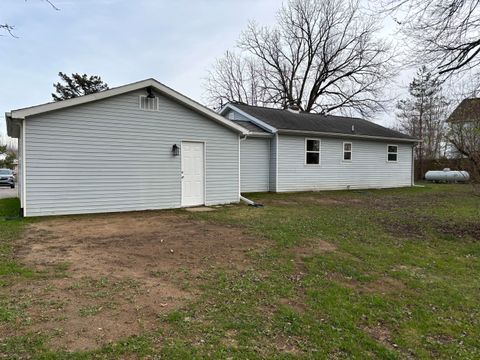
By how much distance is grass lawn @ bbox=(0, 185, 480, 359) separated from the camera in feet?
9.18

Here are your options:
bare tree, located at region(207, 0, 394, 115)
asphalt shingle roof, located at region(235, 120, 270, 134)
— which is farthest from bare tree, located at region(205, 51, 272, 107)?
asphalt shingle roof, located at region(235, 120, 270, 134)

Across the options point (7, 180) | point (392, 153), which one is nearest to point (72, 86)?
point (7, 180)

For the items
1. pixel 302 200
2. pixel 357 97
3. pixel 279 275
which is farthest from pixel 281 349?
pixel 357 97

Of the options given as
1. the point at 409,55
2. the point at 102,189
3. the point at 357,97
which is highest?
the point at 357,97

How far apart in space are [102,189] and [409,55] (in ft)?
31.2

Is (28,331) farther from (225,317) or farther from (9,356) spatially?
(225,317)

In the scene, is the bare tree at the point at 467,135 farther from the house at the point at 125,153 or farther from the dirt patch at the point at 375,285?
the house at the point at 125,153

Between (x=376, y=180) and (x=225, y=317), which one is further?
(x=376, y=180)

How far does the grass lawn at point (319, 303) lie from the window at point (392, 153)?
13.0 meters

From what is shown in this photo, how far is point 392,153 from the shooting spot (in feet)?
65.4

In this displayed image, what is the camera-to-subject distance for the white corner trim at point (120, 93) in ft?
26.6

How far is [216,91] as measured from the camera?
3228 cm

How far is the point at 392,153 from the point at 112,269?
62.3 ft

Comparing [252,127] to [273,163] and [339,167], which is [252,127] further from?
[339,167]
